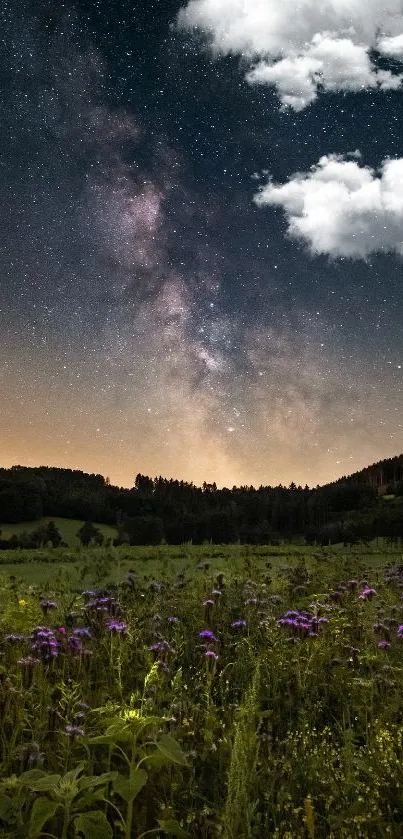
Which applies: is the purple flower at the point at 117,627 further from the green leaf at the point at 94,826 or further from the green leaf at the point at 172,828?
the green leaf at the point at 94,826

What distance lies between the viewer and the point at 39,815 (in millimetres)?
2418

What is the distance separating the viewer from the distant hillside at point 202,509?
3375 cm

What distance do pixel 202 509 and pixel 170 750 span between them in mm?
39831

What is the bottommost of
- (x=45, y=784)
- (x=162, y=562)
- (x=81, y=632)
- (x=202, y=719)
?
(x=202, y=719)

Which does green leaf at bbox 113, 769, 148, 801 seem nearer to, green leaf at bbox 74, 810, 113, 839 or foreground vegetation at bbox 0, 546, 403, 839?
foreground vegetation at bbox 0, 546, 403, 839

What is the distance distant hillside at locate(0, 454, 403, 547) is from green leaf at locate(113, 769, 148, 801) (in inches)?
968

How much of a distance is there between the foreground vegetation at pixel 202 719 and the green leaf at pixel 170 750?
0.01m

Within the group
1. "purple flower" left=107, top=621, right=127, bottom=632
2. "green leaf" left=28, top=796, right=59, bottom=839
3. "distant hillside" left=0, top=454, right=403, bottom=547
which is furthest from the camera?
"distant hillside" left=0, top=454, right=403, bottom=547

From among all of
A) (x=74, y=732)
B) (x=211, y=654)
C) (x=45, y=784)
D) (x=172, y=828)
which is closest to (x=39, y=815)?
(x=45, y=784)

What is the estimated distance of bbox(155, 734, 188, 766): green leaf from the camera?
2.70m

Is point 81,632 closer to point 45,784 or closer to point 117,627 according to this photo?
point 117,627

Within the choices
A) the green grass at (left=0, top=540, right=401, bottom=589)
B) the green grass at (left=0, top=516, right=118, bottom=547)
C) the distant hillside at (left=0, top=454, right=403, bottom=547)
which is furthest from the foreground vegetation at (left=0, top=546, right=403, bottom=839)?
the green grass at (left=0, top=516, right=118, bottom=547)

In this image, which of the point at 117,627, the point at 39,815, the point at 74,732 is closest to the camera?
the point at 39,815

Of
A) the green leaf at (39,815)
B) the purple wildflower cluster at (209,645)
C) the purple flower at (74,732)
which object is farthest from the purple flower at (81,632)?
the green leaf at (39,815)
